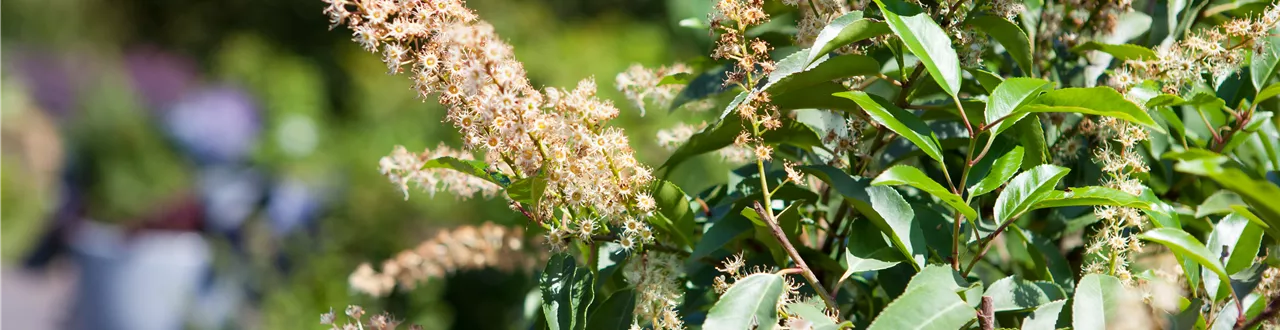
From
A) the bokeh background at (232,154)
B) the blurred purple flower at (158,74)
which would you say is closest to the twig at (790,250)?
the bokeh background at (232,154)

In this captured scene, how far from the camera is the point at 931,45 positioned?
442 mm

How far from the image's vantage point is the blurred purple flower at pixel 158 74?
4883 mm

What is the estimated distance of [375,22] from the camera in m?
0.47

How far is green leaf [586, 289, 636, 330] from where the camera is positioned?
20.1 inches

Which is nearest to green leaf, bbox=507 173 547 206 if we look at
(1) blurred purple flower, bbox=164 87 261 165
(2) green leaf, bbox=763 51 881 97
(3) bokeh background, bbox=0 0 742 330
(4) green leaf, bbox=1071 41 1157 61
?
(2) green leaf, bbox=763 51 881 97

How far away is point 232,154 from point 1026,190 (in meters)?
3.98

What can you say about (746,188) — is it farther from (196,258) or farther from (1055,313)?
(196,258)

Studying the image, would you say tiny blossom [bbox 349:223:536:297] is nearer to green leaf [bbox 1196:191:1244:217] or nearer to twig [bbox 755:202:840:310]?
twig [bbox 755:202:840:310]

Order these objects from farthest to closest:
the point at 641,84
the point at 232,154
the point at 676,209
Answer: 1. the point at 232,154
2. the point at 641,84
3. the point at 676,209

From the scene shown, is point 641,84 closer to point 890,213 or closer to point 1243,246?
point 890,213

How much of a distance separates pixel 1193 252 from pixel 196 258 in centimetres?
336

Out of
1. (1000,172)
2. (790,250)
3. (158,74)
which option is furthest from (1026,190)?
(158,74)

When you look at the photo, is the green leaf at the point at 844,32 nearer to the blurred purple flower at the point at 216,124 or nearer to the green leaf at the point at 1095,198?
the green leaf at the point at 1095,198

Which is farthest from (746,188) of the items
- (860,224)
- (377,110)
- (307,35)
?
(307,35)
